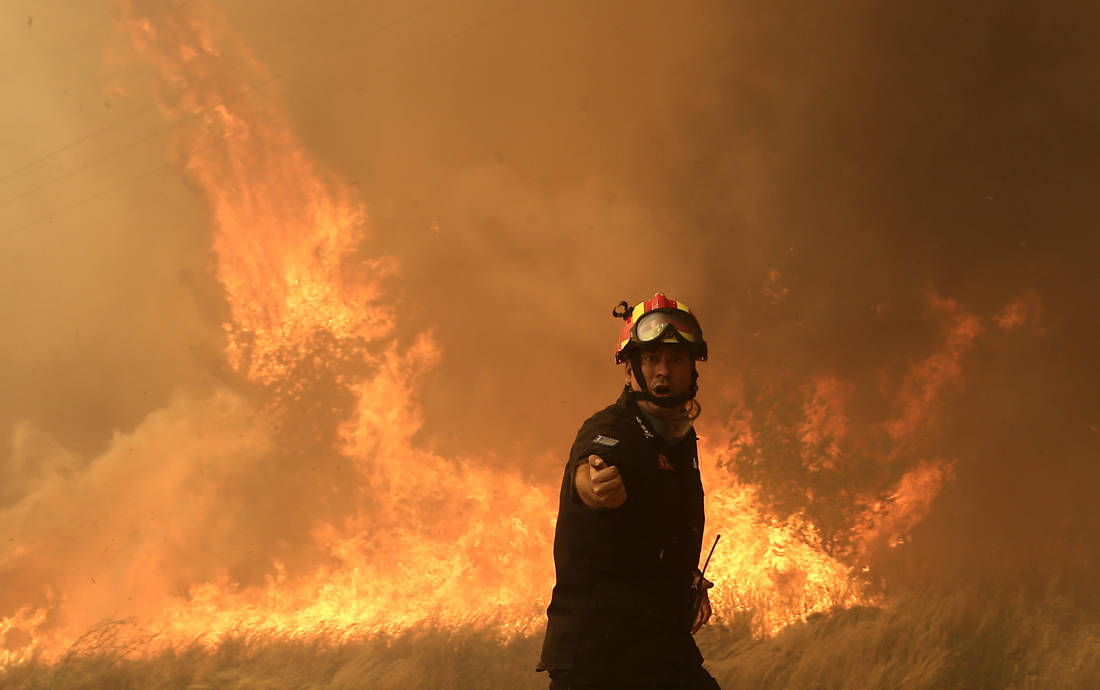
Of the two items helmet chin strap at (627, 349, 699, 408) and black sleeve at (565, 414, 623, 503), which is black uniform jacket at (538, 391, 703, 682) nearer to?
black sleeve at (565, 414, 623, 503)

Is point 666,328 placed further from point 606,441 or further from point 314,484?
point 314,484

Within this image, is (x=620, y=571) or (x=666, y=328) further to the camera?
(x=666, y=328)

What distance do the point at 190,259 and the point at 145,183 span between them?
3.16 ft

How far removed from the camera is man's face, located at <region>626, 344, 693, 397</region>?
3326mm

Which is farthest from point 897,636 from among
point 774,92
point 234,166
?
point 234,166

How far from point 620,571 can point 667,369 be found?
746 mm

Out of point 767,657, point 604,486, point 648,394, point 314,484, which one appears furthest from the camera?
point 314,484

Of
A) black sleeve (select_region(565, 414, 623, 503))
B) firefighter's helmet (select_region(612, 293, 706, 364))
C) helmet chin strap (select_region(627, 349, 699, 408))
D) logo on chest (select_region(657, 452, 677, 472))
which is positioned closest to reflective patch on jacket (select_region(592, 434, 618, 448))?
black sleeve (select_region(565, 414, 623, 503))

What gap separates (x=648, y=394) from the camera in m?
3.29

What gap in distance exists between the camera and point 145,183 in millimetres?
9406

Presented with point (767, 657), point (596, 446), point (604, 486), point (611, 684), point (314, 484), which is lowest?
point (611, 684)

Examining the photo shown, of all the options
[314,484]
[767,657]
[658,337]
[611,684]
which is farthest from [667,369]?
[314,484]

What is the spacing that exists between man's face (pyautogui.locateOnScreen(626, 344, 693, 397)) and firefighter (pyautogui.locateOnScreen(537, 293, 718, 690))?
0.24 feet

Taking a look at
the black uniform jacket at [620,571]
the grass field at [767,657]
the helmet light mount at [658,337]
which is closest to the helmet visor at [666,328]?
the helmet light mount at [658,337]
